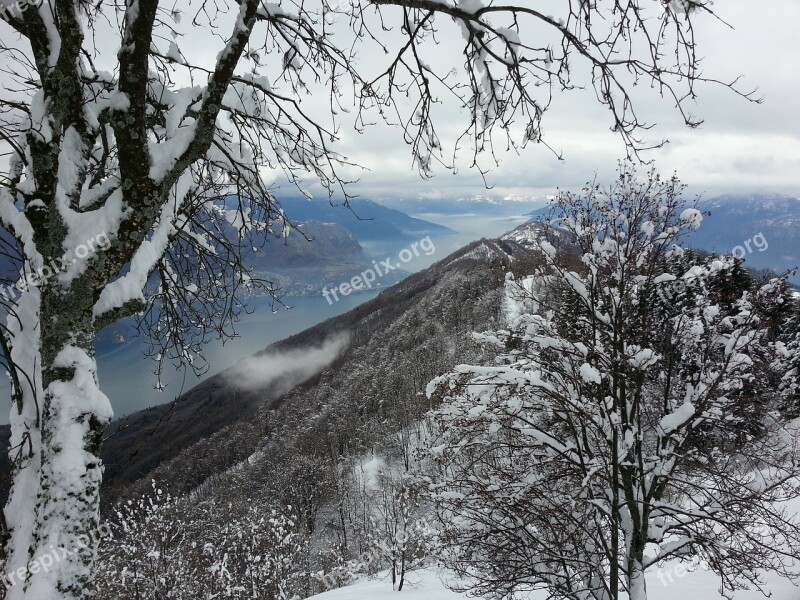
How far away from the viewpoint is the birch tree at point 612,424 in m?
5.32

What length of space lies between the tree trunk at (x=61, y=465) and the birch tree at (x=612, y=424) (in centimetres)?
422

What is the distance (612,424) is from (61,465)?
5.37 meters

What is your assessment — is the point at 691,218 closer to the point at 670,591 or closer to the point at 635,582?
the point at 635,582

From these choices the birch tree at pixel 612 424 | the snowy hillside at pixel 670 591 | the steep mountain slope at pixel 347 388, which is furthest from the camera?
the steep mountain slope at pixel 347 388

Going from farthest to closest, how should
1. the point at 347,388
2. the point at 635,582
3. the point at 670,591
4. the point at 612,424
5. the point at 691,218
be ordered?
the point at 347,388, the point at 670,591, the point at 691,218, the point at 635,582, the point at 612,424

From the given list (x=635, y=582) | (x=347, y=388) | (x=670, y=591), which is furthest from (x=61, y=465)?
(x=347, y=388)

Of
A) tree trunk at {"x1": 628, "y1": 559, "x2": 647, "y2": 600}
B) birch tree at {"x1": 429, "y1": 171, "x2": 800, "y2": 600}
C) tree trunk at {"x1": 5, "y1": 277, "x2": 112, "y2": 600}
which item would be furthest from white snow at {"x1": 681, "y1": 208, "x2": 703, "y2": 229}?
tree trunk at {"x1": 5, "y1": 277, "x2": 112, "y2": 600}

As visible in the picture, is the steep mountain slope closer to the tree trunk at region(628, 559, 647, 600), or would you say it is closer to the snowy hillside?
the snowy hillside

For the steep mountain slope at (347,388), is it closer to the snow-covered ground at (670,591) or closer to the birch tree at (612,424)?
the snow-covered ground at (670,591)

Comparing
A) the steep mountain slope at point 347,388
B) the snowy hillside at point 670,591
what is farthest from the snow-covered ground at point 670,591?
the steep mountain slope at point 347,388

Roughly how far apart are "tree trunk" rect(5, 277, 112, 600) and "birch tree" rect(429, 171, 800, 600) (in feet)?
13.8

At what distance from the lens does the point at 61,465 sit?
1.90 meters

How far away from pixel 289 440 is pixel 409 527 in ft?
127

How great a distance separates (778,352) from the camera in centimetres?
713
